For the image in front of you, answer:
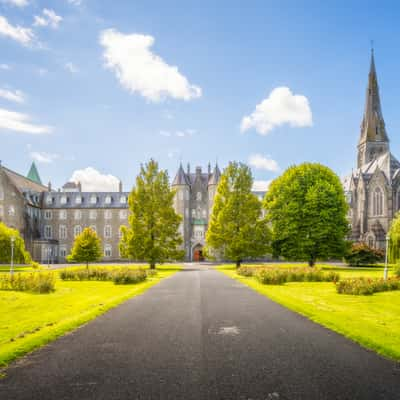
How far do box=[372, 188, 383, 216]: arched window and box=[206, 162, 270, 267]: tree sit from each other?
36830 millimetres

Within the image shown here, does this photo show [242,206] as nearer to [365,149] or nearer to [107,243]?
[107,243]

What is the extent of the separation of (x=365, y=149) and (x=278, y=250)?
5690cm

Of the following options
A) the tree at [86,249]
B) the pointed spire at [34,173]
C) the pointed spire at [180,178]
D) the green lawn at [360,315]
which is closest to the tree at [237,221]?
the tree at [86,249]

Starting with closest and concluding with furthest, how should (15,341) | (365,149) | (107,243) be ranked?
(15,341) → (107,243) → (365,149)

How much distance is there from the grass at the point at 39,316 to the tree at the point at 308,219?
3051 cm

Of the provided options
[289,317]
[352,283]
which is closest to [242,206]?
[352,283]

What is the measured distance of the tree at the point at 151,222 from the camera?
4497cm

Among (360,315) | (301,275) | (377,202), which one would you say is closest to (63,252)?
(301,275)

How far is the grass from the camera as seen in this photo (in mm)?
9445

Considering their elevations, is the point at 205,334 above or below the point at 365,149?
below

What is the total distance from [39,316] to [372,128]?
9653 cm

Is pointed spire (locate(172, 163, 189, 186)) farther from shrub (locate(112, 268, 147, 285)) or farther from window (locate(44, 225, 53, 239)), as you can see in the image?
shrub (locate(112, 268, 147, 285))

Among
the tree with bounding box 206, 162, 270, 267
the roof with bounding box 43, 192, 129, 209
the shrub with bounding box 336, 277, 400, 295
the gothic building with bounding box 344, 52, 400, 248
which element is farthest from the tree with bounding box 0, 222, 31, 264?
the gothic building with bounding box 344, 52, 400, 248

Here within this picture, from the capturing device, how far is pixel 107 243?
3061 inches
